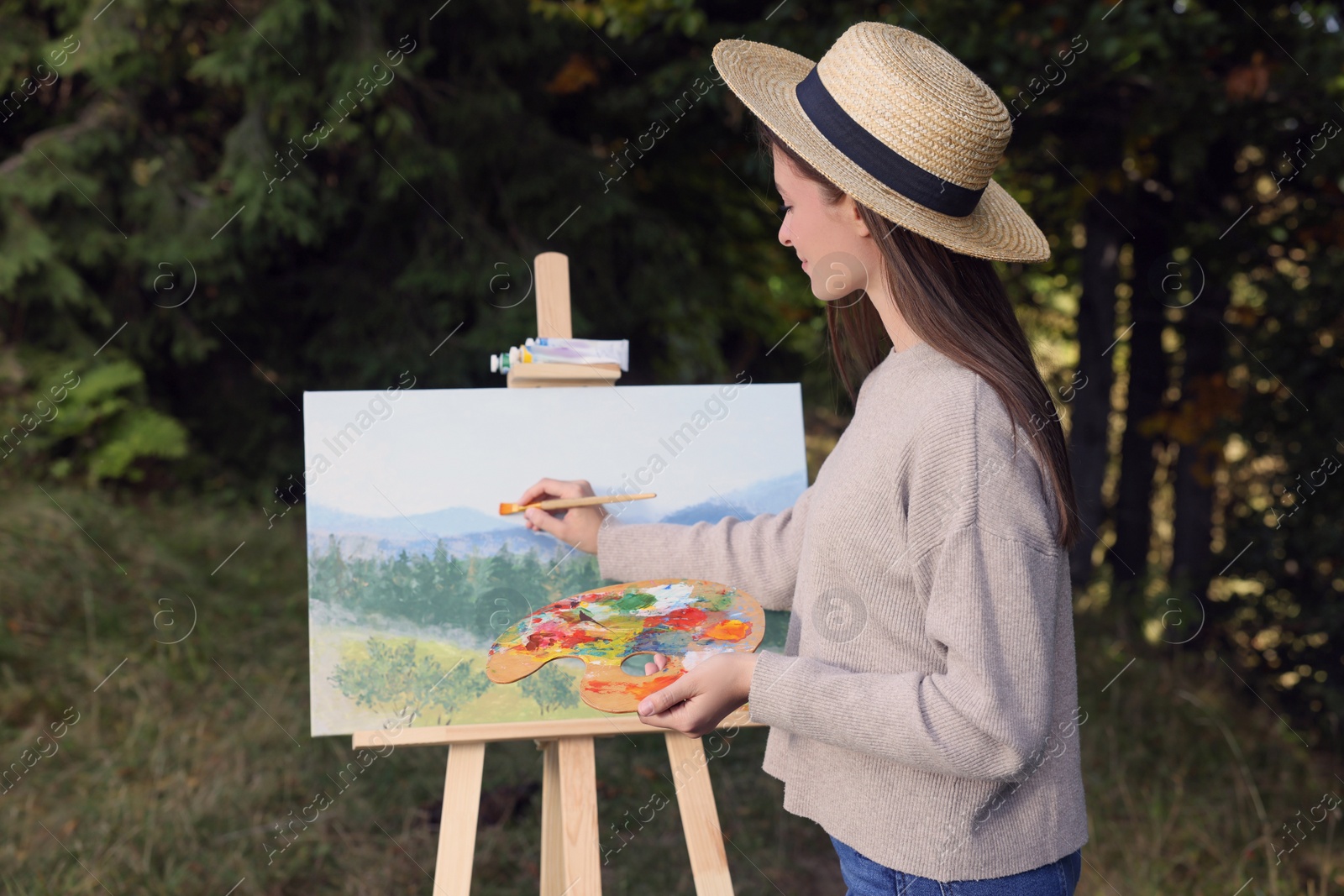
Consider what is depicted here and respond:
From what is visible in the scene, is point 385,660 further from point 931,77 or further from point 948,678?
point 931,77

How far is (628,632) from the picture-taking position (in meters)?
1.63

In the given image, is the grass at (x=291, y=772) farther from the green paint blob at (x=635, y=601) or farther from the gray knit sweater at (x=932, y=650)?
the gray knit sweater at (x=932, y=650)

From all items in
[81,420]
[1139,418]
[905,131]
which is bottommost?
[1139,418]

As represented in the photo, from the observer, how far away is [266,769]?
3281 millimetres

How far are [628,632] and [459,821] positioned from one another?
0.43m

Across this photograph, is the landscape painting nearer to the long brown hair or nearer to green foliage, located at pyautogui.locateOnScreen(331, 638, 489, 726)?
green foliage, located at pyautogui.locateOnScreen(331, 638, 489, 726)

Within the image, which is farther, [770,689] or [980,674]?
[770,689]

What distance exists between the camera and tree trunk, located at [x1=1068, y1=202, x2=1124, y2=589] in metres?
4.41

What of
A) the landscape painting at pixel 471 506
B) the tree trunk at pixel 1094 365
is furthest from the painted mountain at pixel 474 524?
the tree trunk at pixel 1094 365

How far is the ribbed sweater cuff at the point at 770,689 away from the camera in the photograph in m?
1.26

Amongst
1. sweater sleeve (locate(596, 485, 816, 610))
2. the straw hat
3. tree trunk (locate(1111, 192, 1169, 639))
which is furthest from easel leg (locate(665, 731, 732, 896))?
tree trunk (locate(1111, 192, 1169, 639))

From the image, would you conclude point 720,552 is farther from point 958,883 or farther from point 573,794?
point 958,883

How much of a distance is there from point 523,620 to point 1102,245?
3.57m

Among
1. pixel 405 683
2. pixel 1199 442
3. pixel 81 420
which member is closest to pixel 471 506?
pixel 405 683
